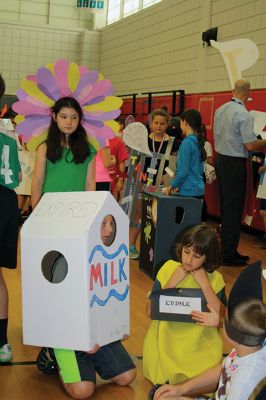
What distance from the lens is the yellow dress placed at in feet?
8.32

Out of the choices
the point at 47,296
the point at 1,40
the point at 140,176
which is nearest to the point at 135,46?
the point at 1,40

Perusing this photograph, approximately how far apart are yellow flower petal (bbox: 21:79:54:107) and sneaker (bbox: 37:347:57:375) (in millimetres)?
1242

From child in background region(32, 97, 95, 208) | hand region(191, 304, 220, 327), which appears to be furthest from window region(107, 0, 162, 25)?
hand region(191, 304, 220, 327)

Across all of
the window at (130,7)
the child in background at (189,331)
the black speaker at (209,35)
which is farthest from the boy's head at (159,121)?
the window at (130,7)

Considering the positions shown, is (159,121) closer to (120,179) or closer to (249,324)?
(120,179)

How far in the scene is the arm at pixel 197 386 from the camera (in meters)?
2.05

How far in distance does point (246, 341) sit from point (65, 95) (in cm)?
178

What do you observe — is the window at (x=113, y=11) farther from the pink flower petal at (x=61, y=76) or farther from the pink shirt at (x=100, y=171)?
the pink flower petal at (x=61, y=76)

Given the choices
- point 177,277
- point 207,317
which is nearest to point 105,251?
point 177,277

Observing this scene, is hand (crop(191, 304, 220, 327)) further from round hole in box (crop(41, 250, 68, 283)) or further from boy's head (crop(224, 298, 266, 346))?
boy's head (crop(224, 298, 266, 346))

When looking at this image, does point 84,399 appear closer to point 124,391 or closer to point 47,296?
point 124,391

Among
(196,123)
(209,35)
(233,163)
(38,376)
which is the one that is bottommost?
(38,376)

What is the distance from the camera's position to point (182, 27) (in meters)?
8.46

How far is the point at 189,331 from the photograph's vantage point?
2.60m
